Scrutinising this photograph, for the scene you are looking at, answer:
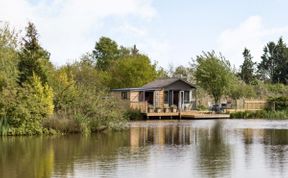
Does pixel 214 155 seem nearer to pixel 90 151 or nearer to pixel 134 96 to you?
pixel 90 151

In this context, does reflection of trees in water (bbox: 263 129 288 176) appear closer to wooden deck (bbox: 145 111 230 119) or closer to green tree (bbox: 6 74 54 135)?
green tree (bbox: 6 74 54 135)

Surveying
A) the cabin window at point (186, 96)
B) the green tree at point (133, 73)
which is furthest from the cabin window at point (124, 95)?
the green tree at point (133, 73)

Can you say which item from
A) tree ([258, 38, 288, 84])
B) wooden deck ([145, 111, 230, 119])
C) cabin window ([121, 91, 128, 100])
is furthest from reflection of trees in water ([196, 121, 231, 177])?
tree ([258, 38, 288, 84])

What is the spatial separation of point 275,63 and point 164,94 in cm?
4398

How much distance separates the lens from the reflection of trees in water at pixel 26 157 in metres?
16.7

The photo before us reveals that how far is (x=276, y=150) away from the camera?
22.6 m

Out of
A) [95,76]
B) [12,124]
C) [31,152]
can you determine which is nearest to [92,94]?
[12,124]

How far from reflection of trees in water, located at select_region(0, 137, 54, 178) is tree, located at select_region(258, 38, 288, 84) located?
215ft

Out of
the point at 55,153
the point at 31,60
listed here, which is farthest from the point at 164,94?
the point at 55,153

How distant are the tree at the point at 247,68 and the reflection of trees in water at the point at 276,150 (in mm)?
60879

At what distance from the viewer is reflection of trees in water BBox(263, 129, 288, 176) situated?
17844 millimetres

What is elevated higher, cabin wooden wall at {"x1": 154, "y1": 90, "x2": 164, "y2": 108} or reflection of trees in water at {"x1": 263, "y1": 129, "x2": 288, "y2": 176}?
cabin wooden wall at {"x1": 154, "y1": 90, "x2": 164, "y2": 108}

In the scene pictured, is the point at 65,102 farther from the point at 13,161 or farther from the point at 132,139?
the point at 13,161

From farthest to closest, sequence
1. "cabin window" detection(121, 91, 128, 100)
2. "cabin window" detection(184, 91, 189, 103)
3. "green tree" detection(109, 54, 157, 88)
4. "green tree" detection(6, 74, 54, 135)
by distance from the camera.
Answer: "green tree" detection(109, 54, 157, 88), "cabin window" detection(184, 91, 189, 103), "cabin window" detection(121, 91, 128, 100), "green tree" detection(6, 74, 54, 135)
